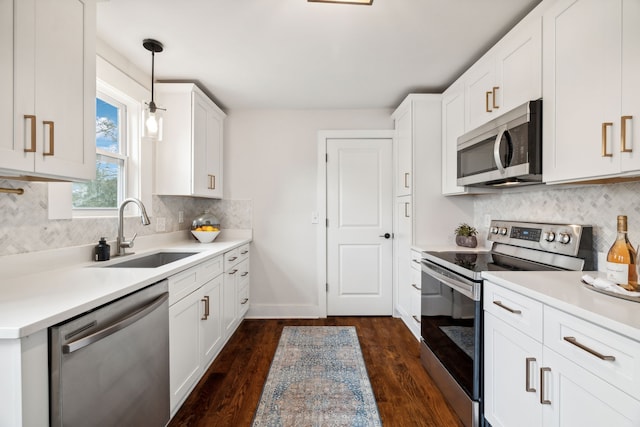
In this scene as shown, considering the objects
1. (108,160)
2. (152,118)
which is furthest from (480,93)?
(108,160)

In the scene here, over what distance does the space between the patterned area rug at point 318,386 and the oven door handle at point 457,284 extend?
0.86 meters

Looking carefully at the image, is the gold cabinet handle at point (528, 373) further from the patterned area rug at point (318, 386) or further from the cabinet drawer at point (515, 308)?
the patterned area rug at point (318, 386)

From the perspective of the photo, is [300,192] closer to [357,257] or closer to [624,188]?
[357,257]

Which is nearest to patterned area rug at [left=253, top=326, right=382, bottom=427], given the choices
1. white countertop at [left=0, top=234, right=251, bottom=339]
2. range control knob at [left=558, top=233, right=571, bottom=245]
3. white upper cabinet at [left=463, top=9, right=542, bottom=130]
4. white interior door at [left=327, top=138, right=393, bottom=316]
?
white interior door at [left=327, top=138, right=393, bottom=316]

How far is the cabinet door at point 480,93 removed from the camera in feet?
6.65

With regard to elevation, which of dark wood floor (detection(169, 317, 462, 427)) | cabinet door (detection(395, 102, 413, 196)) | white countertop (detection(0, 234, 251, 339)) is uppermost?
cabinet door (detection(395, 102, 413, 196))

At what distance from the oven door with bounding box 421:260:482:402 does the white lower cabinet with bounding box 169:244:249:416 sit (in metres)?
1.55

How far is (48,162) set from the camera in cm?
125

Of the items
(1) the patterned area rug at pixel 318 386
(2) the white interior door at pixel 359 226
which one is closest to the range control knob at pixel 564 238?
(1) the patterned area rug at pixel 318 386

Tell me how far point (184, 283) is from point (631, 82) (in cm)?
223

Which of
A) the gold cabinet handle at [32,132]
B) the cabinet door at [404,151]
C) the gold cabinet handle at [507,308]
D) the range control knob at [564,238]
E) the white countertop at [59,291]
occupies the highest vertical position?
the cabinet door at [404,151]

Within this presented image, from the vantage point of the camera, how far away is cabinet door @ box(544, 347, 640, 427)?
2.90 feet

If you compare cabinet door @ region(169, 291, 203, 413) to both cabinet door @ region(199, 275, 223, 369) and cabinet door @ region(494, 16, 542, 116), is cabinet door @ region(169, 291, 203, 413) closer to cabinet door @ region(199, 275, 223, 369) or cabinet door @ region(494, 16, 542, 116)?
cabinet door @ region(199, 275, 223, 369)

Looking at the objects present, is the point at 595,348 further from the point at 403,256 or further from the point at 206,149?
the point at 206,149
